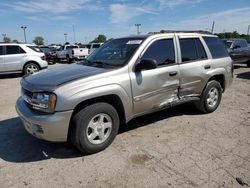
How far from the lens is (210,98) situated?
18.6 ft

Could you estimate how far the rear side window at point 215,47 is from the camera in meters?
5.60

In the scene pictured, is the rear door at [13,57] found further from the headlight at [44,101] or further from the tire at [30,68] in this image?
the headlight at [44,101]

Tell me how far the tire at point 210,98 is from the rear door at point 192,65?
0.63 ft

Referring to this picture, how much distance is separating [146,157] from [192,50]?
2.61 metres

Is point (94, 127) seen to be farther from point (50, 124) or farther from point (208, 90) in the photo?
point (208, 90)

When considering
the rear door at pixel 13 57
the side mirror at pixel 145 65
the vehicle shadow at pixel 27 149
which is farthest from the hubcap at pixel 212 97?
the rear door at pixel 13 57

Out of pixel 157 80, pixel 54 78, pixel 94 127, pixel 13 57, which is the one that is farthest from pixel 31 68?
pixel 94 127

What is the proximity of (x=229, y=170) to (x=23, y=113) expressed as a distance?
304cm

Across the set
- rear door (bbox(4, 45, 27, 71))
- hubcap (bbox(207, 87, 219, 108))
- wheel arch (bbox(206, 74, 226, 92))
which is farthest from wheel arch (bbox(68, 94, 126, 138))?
rear door (bbox(4, 45, 27, 71))

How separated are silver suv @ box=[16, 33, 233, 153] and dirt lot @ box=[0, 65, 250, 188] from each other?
37 cm

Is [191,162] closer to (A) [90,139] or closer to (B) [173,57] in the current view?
(A) [90,139]

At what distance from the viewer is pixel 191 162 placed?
3.54 m

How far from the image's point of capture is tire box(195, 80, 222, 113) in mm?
5445

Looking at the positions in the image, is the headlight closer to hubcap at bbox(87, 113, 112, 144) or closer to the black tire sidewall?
hubcap at bbox(87, 113, 112, 144)
